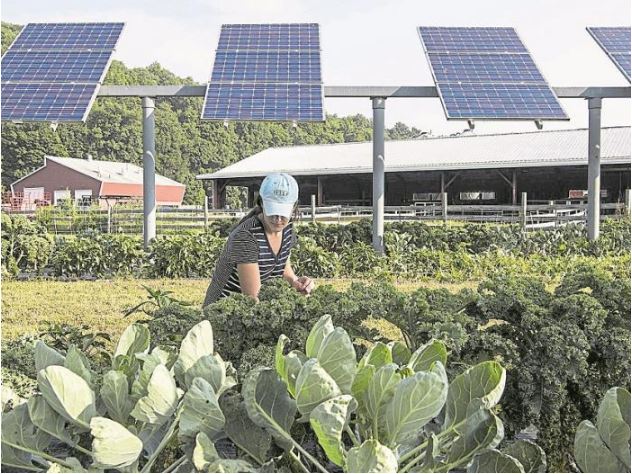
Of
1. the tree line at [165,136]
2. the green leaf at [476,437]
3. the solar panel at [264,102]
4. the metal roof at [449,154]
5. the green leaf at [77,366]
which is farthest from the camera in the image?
the tree line at [165,136]

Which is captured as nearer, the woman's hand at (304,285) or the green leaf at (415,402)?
the green leaf at (415,402)

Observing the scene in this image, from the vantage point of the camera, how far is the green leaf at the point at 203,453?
1.53 meters

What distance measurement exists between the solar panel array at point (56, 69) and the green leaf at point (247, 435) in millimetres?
8706

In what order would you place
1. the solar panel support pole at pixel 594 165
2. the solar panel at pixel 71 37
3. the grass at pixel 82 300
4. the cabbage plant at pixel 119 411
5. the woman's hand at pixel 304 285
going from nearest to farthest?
the cabbage plant at pixel 119 411 < the woman's hand at pixel 304 285 < the grass at pixel 82 300 < the solar panel support pole at pixel 594 165 < the solar panel at pixel 71 37

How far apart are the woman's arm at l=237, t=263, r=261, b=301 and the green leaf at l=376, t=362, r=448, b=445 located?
2221 millimetres

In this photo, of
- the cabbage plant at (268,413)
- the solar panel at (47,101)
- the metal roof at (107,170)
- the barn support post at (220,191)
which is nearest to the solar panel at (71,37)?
the solar panel at (47,101)

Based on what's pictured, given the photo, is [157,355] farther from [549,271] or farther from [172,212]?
[172,212]

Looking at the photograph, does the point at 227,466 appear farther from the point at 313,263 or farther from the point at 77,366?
the point at 313,263

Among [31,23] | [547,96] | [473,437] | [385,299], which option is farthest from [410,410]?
[31,23]

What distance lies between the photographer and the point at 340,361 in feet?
5.51

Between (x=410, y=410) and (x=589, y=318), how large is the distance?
1.51 metres

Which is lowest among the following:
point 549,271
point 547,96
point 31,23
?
point 549,271

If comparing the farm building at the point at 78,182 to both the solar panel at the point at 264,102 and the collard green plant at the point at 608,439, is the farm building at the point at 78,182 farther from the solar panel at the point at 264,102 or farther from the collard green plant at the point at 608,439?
the collard green plant at the point at 608,439

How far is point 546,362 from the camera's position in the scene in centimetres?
273
